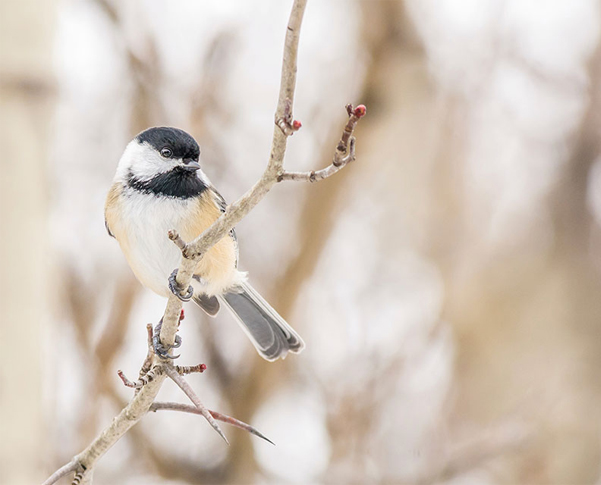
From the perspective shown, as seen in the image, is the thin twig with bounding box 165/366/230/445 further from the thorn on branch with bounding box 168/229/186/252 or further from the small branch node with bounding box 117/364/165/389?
the thorn on branch with bounding box 168/229/186/252

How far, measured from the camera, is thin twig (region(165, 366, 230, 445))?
131 centimetres

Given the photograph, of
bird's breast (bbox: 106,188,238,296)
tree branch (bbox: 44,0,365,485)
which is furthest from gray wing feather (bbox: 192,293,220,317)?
tree branch (bbox: 44,0,365,485)

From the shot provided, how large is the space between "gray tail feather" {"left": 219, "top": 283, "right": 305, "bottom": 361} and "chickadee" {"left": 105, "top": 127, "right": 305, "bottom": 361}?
0.29 m

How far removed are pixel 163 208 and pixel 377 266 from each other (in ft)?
10.6

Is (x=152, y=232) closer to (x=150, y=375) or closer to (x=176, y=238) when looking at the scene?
(x=150, y=375)

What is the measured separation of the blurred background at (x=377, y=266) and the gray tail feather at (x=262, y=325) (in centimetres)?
113

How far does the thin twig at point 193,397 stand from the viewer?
4.30 ft

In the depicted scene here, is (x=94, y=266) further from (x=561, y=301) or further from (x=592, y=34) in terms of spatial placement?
(x=592, y=34)

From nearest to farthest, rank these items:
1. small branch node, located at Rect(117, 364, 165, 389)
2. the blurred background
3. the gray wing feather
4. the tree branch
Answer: the tree branch, small branch node, located at Rect(117, 364, 165, 389), the gray wing feather, the blurred background

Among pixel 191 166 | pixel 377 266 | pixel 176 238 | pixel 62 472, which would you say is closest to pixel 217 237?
pixel 176 238

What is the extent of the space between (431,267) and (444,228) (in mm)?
387

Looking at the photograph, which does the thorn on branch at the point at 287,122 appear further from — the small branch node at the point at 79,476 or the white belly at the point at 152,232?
the white belly at the point at 152,232

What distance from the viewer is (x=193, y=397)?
1.36 meters

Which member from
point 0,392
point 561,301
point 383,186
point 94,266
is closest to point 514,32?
point 383,186
